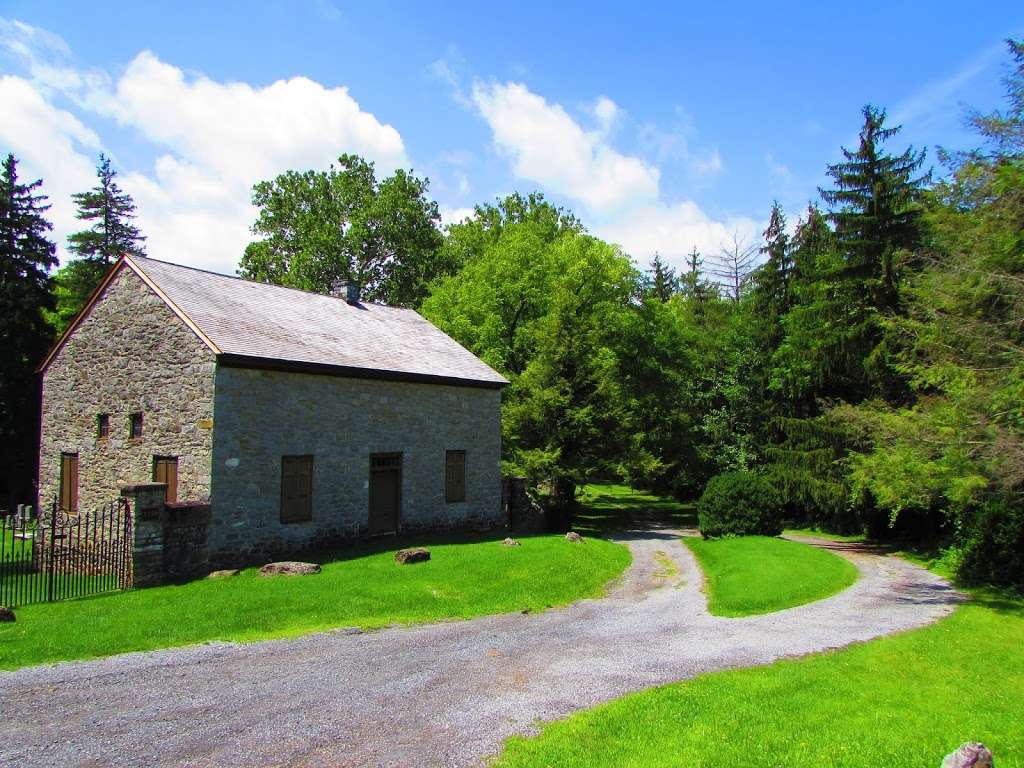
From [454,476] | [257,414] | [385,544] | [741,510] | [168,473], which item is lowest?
[385,544]

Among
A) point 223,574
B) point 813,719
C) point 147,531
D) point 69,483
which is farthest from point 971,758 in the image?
point 69,483

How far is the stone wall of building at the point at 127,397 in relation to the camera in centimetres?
1590

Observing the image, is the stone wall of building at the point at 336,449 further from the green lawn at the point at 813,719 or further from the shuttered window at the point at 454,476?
the green lawn at the point at 813,719

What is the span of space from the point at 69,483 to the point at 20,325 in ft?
41.9

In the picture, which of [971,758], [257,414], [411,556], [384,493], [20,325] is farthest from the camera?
[20,325]

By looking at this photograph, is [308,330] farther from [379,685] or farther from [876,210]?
[876,210]

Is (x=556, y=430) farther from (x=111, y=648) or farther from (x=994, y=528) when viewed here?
(x=111, y=648)

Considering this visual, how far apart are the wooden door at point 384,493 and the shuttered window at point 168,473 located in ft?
16.6

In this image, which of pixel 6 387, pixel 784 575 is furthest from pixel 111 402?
pixel 784 575

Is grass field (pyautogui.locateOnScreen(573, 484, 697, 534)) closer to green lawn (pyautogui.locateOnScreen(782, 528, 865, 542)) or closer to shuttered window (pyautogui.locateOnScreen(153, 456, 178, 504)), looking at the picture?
green lawn (pyautogui.locateOnScreen(782, 528, 865, 542))

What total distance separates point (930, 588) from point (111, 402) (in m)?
21.6

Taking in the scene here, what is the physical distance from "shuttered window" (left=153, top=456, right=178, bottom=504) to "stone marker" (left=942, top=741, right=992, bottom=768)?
15.5 m

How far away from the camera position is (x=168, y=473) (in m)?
16.3

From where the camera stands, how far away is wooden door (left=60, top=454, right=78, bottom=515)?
19141 mm
